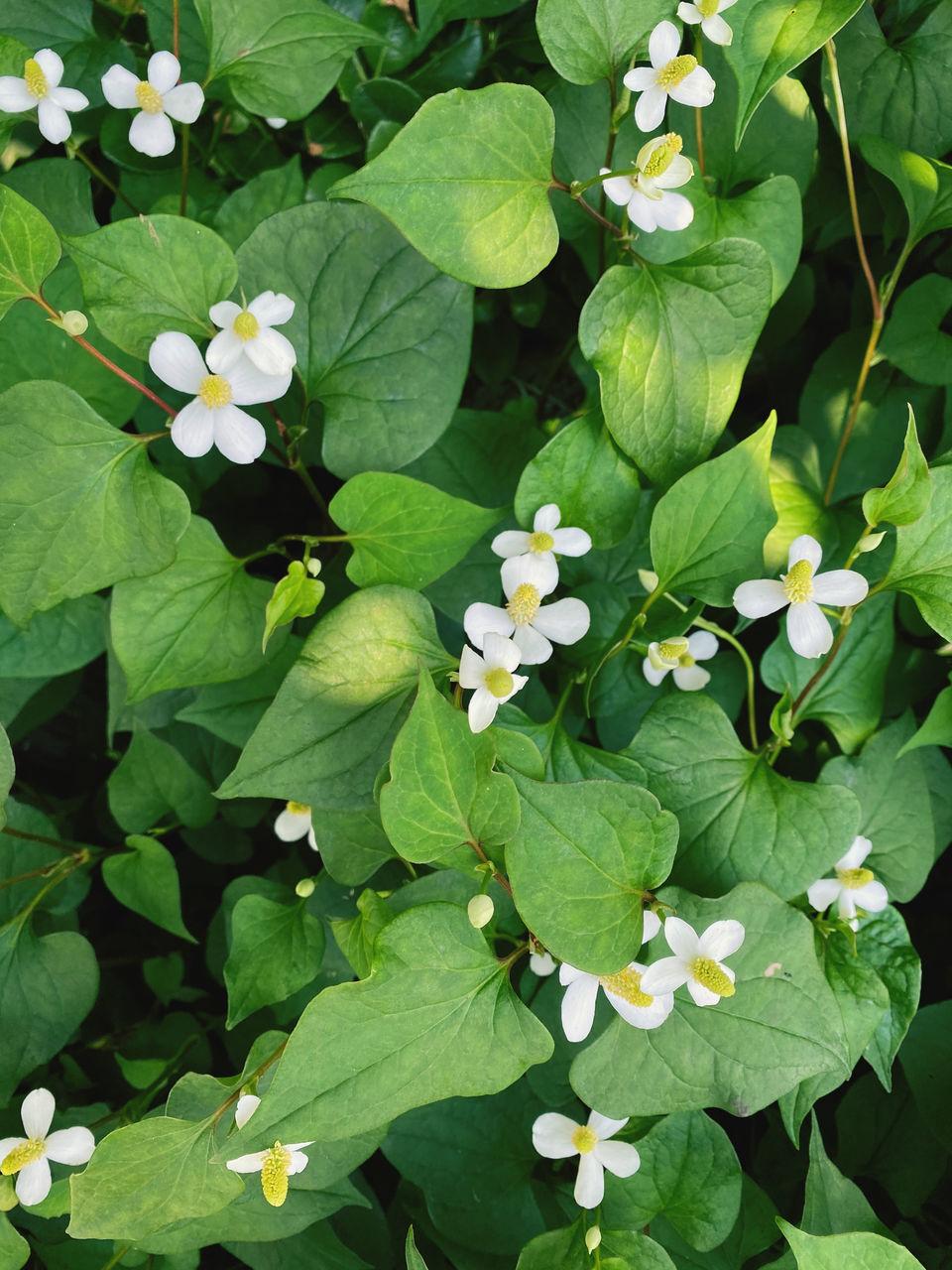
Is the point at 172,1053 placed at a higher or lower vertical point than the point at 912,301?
lower

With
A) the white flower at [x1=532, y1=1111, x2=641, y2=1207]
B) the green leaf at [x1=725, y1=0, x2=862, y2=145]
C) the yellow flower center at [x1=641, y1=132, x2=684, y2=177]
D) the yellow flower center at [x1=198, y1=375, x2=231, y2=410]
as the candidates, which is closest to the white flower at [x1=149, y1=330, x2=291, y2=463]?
the yellow flower center at [x1=198, y1=375, x2=231, y2=410]

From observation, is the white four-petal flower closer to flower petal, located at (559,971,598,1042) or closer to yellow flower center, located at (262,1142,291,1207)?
flower petal, located at (559,971,598,1042)

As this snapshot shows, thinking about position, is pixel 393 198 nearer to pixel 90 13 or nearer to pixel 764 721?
pixel 90 13

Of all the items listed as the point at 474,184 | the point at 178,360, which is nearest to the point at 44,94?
the point at 178,360

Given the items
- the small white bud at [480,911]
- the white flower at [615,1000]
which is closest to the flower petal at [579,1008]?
the white flower at [615,1000]

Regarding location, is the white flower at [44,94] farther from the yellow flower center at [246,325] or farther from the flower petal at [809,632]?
the flower petal at [809,632]

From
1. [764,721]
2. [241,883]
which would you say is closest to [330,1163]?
[241,883]

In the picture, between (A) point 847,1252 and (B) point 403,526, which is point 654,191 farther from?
(A) point 847,1252
